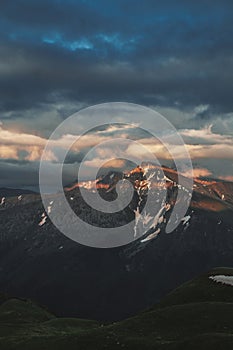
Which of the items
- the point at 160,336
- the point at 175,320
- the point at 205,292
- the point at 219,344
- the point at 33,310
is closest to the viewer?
the point at 219,344

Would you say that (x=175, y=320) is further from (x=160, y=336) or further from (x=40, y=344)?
(x=40, y=344)

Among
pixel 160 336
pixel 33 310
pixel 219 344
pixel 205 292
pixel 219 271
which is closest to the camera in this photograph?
pixel 219 344

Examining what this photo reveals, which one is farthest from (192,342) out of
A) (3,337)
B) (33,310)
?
(33,310)

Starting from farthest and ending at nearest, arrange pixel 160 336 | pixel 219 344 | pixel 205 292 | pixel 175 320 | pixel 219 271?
pixel 219 271
pixel 205 292
pixel 175 320
pixel 160 336
pixel 219 344

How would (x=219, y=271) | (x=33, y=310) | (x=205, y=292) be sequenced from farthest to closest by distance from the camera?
1. (x=33, y=310)
2. (x=219, y=271)
3. (x=205, y=292)

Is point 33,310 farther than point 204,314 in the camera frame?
Yes

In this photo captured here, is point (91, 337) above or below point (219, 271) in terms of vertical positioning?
below

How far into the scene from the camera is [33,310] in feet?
435

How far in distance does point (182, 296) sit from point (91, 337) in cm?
3400

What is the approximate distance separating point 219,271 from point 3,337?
2173 inches

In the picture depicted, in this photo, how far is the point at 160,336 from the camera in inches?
2159

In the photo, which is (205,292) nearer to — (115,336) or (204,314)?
(204,314)

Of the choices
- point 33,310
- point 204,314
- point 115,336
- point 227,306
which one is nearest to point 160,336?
point 115,336

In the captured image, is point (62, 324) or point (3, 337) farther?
point (62, 324)
